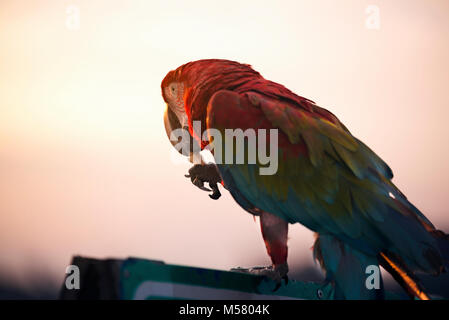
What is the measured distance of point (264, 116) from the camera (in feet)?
5.35

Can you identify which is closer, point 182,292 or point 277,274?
point 182,292

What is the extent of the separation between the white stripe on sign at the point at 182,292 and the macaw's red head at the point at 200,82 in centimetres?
66

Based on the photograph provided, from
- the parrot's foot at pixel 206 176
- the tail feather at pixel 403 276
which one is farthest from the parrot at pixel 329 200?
the parrot's foot at pixel 206 176

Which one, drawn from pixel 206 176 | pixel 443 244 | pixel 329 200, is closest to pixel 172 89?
pixel 206 176

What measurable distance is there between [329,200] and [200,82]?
0.61 metres

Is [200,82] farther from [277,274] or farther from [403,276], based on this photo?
[403,276]

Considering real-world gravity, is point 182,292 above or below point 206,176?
below

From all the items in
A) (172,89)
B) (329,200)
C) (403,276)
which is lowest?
(403,276)

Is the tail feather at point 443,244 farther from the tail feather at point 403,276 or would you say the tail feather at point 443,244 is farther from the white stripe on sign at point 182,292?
the white stripe on sign at point 182,292

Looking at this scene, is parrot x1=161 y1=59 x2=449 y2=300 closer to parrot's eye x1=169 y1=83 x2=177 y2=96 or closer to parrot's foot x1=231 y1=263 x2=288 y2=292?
parrot's foot x1=231 y1=263 x2=288 y2=292

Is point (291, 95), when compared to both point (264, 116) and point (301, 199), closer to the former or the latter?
point (264, 116)

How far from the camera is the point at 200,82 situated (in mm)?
1765

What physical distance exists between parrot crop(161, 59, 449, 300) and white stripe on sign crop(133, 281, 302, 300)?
26 cm
